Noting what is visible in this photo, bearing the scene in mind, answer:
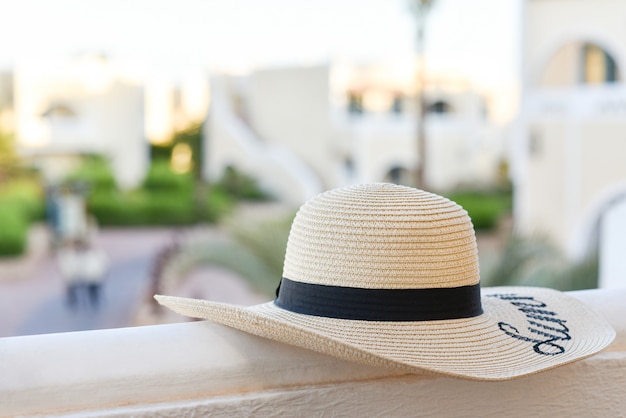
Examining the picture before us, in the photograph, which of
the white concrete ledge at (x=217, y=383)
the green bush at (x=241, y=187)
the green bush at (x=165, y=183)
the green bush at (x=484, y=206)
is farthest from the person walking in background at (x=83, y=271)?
the green bush at (x=241, y=187)

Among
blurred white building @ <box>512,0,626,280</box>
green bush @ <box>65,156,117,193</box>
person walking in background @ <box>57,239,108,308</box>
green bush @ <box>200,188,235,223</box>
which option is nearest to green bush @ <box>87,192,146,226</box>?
green bush @ <box>65,156,117,193</box>

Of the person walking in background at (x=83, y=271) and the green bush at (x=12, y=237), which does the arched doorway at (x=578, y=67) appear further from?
the green bush at (x=12, y=237)

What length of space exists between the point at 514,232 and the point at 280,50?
23.5 m

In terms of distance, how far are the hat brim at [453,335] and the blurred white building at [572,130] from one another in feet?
29.3

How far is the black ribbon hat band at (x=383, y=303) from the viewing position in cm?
132

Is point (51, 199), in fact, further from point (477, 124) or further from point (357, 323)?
point (357, 323)

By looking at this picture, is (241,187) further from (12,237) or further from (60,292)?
(60,292)

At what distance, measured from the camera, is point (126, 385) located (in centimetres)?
113

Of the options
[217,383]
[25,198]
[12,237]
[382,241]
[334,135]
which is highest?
[382,241]

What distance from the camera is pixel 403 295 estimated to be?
4.35ft

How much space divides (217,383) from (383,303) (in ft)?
0.92

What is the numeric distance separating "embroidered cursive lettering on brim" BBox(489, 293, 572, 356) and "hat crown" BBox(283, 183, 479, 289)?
11 cm

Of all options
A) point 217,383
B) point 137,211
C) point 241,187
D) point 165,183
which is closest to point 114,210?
point 137,211

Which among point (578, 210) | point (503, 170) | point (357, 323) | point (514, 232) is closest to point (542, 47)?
point (578, 210)
